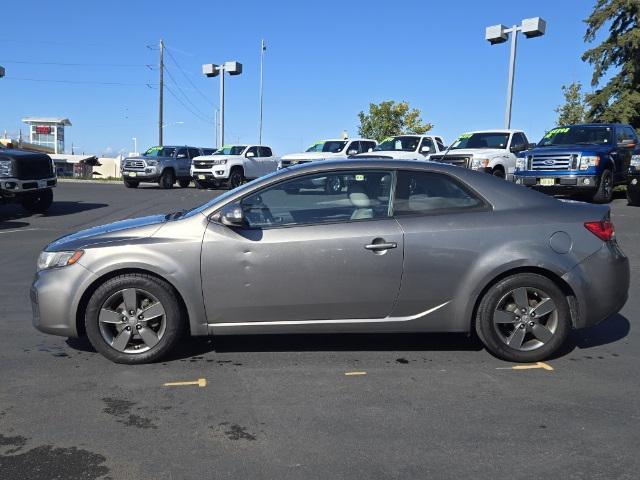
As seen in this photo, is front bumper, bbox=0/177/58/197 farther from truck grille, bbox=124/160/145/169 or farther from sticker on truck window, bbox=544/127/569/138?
sticker on truck window, bbox=544/127/569/138

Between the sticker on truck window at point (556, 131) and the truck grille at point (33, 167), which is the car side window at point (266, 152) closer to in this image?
the truck grille at point (33, 167)

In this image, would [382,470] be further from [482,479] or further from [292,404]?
[292,404]

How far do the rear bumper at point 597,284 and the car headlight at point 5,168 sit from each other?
44.7ft

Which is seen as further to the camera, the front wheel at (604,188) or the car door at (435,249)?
the front wheel at (604,188)

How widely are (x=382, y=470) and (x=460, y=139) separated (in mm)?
17064

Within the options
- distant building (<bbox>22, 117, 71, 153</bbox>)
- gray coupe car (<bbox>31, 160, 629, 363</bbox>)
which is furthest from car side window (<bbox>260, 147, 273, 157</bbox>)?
distant building (<bbox>22, 117, 71, 153</bbox>)

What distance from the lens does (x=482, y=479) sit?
121 inches

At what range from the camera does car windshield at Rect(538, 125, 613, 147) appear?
1605 cm

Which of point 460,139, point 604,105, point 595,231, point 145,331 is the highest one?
point 604,105

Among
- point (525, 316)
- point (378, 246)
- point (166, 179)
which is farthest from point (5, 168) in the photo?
point (525, 316)

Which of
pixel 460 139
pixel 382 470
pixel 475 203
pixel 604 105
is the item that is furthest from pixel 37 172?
pixel 604 105

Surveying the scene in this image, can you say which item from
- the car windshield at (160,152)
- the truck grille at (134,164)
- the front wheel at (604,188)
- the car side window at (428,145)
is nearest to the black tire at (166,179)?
the truck grille at (134,164)

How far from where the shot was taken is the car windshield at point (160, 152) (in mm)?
28547

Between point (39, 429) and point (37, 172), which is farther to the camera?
point (37, 172)
